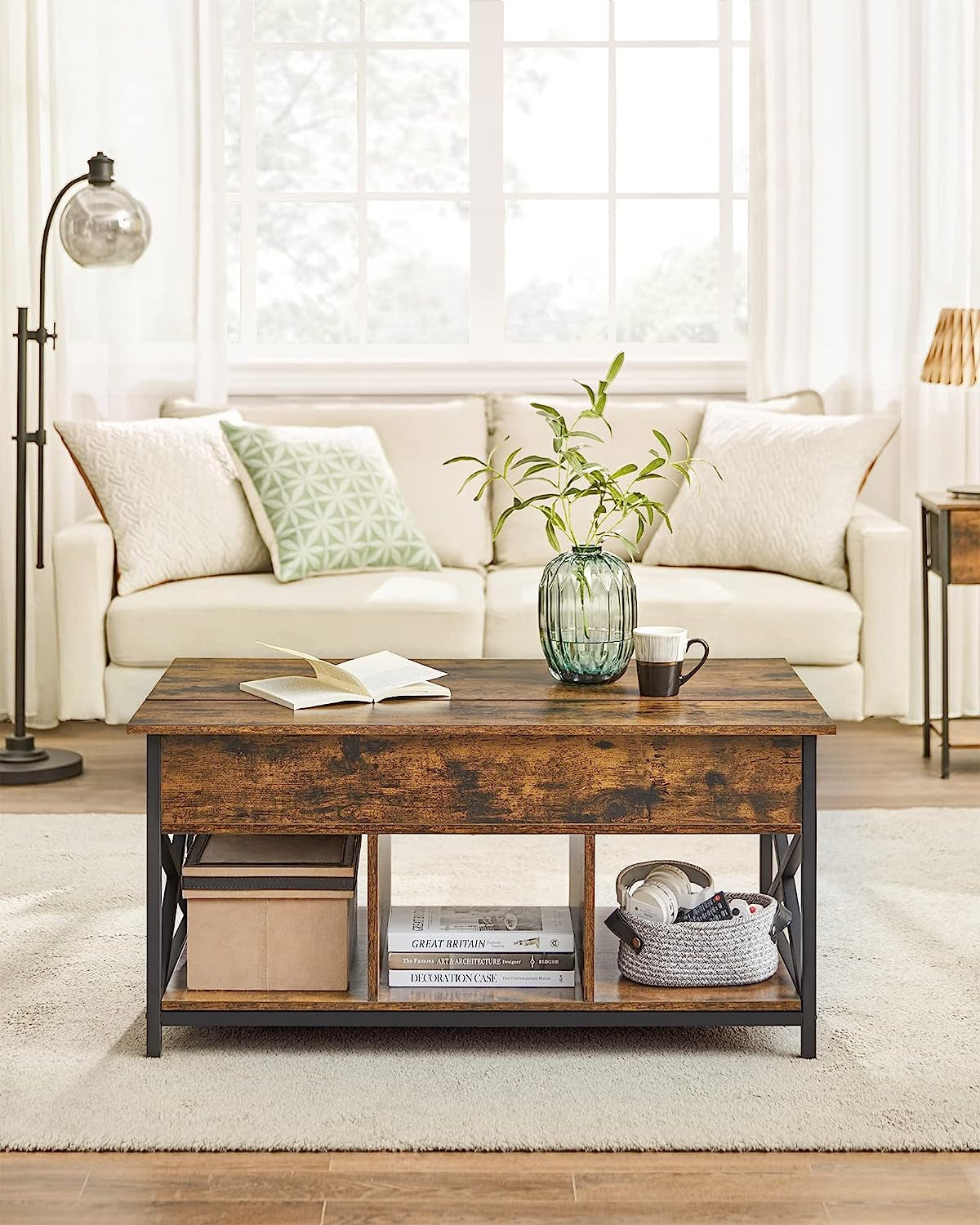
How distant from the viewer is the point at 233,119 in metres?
4.85

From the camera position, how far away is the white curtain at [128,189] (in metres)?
4.35

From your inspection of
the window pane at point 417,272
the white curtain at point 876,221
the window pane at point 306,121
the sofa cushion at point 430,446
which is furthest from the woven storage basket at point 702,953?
the window pane at point 306,121

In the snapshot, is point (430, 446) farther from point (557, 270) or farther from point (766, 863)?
point (766, 863)

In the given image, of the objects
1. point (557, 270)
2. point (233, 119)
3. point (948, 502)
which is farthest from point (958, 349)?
point (233, 119)

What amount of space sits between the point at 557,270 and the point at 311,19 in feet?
3.56

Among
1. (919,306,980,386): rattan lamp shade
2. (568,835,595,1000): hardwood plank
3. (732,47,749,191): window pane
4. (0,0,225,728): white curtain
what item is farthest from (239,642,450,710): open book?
(732,47,749,191): window pane

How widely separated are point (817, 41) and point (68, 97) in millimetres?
2172

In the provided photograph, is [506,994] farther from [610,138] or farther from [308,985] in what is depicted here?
[610,138]

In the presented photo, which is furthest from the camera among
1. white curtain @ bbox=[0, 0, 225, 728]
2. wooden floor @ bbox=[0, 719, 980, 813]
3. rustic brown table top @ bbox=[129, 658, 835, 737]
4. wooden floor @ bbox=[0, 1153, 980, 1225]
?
white curtain @ bbox=[0, 0, 225, 728]

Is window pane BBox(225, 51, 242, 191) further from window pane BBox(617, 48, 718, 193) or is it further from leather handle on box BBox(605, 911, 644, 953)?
leather handle on box BBox(605, 911, 644, 953)

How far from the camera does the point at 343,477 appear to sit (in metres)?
4.00

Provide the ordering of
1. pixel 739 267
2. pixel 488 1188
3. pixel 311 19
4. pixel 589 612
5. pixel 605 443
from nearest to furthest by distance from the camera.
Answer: pixel 488 1188
pixel 589 612
pixel 605 443
pixel 311 19
pixel 739 267

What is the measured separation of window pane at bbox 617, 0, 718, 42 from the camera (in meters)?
4.79

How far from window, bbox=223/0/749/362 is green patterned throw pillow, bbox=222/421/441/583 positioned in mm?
899
